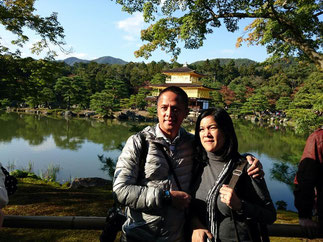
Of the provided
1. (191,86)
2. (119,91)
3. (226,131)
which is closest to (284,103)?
(191,86)

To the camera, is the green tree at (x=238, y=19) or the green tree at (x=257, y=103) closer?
the green tree at (x=238, y=19)

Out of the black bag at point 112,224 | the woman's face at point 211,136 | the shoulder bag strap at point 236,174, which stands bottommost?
the black bag at point 112,224

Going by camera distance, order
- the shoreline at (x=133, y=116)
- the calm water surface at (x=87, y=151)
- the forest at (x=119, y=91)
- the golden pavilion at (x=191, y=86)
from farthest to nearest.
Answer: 1. the shoreline at (x=133, y=116)
2. the golden pavilion at (x=191, y=86)
3. the calm water surface at (x=87, y=151)
4. the forest at (x=119, y=91)

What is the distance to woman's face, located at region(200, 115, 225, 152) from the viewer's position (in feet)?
3.62

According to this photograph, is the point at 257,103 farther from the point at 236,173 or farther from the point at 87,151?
the point at 236,173

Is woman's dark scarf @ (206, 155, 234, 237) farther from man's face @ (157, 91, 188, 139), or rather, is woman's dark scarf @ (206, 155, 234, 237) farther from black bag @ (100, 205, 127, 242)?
black bag @ (100, 205, 127, 242)

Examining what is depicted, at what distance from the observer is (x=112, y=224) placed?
1.12 m

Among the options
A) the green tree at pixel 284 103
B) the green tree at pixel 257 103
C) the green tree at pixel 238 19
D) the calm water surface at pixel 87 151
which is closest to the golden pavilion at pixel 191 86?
the green tree at pixel 257 103

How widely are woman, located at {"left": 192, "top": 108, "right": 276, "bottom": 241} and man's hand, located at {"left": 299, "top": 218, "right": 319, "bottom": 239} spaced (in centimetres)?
28

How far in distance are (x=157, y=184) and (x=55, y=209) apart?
3.01 meters

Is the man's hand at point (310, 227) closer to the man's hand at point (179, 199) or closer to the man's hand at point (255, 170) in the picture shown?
the man's hand at point (255, 170)

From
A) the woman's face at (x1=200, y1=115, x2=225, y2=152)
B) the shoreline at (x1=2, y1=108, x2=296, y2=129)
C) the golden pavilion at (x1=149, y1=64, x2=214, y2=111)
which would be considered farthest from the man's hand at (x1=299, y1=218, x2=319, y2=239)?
the shoreline at (x1=2, y1=108, x2=296, y2=129)

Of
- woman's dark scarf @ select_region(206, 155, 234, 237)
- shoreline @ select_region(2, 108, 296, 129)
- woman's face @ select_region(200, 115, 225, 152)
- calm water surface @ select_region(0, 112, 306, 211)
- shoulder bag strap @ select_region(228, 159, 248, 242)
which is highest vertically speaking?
woman's face @ select_region(200, 115, 225, 152)

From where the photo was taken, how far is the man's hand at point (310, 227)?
1.11 meters
